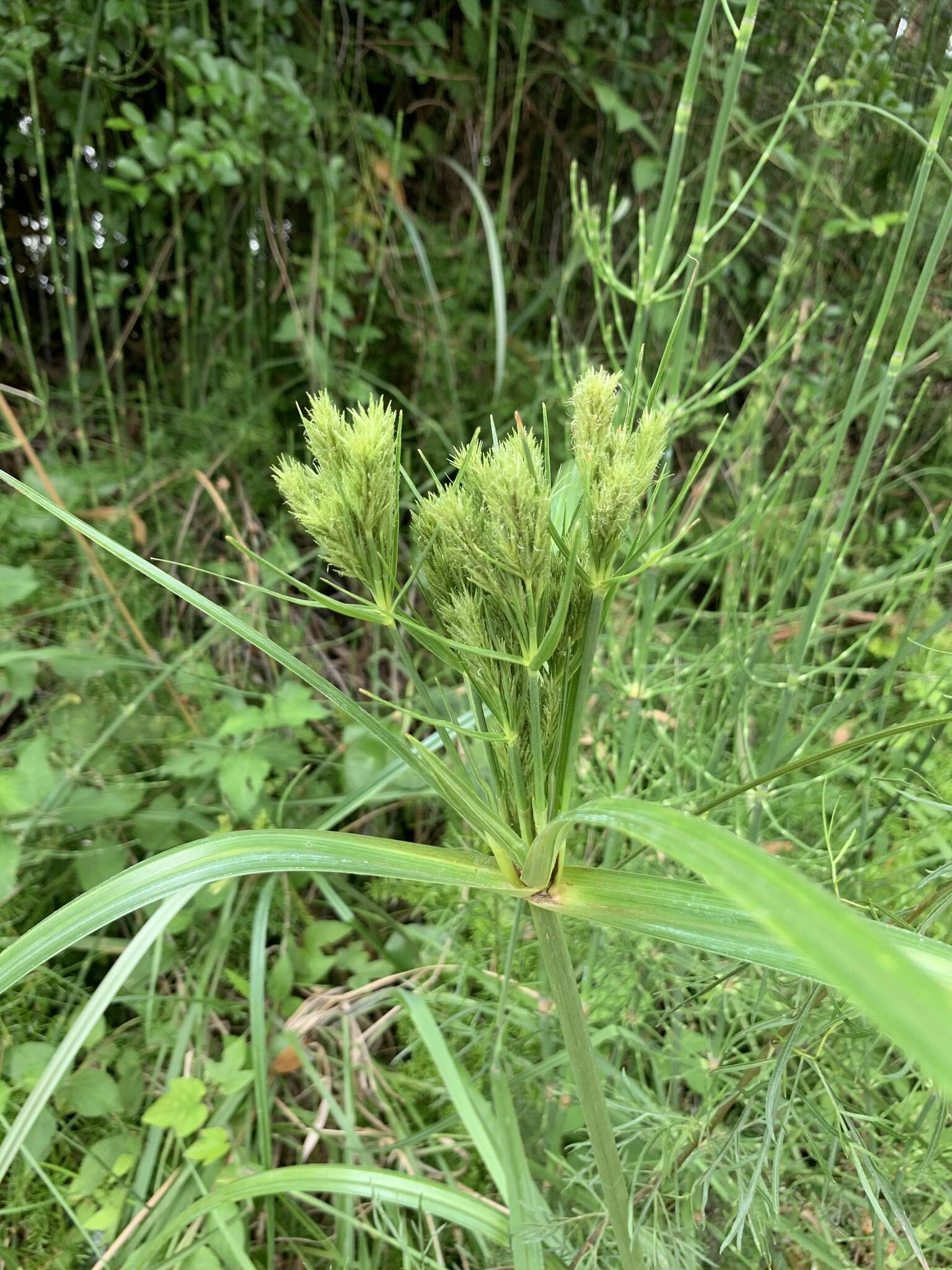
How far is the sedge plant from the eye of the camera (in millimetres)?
297

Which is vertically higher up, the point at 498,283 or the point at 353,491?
the point at 353,491

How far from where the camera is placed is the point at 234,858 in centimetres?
37

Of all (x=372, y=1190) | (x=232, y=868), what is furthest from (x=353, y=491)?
(x=372, y=1190)

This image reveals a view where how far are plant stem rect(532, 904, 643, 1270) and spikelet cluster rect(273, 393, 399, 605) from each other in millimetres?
194

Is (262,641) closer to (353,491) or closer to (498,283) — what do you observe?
(353,491)

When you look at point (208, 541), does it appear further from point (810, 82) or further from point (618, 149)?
point (810, 82)

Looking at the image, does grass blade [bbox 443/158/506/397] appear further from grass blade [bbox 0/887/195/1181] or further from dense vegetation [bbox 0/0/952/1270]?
grass blade [bbox 0/887/195/1181]

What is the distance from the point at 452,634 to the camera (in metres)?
0.34

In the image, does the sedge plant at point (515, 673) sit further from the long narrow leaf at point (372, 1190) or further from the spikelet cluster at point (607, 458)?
the long narrow leaf at point (372, 1190)

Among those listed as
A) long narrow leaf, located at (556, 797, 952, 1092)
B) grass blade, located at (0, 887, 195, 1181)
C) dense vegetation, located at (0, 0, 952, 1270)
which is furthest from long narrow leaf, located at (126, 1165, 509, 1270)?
long narrow leaf, located at (556, 797, 952, 1092)

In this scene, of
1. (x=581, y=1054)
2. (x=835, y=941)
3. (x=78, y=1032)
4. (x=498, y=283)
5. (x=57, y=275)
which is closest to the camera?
(x=835, y=941)

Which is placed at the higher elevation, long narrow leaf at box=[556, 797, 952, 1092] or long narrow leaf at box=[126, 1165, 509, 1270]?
long narrow leaf at box=[556, 797, 952, 1092]

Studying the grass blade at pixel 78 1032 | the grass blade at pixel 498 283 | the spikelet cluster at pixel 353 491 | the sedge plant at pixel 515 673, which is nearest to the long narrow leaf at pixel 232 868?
the sedge plant at pixel 515 673

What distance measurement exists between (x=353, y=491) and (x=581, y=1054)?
32 cm
